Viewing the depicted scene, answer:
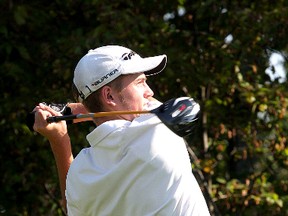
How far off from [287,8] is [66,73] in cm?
192

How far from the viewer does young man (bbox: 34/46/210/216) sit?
3.55 meters

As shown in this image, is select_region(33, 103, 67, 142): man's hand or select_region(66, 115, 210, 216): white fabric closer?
select_region(66, 115, 210, 216): white fabric

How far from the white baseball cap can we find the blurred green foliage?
3584mm

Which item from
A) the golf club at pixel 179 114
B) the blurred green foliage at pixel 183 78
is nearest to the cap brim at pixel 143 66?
the golf club at pixel 179 114

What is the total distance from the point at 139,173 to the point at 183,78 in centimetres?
442

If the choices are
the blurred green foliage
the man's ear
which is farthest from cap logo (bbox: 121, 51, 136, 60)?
the blurred green foliage

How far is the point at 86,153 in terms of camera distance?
3762 millimetres

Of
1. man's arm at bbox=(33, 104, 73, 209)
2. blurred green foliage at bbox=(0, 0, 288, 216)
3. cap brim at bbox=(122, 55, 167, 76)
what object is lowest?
blurred green foliage at bbox=(0, 0, 288, 216)

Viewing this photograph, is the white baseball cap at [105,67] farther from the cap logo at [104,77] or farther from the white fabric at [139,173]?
the white fabric at [139,173]

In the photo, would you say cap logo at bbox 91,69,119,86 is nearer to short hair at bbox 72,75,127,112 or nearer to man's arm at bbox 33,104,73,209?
short hair at bbox 72,75,127,112

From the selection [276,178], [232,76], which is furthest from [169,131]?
[276,178]

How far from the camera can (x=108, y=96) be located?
12.4 feet

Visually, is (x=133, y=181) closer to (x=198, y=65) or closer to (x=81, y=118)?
(x=81, y=118)

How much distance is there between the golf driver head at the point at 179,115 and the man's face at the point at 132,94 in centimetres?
20
